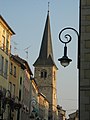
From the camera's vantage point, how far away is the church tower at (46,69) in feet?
419

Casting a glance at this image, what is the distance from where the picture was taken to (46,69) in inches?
5123

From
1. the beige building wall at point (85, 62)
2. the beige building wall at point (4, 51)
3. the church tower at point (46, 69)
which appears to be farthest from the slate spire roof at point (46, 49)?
the beige building wall at point (85, 62)

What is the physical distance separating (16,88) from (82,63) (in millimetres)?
40193

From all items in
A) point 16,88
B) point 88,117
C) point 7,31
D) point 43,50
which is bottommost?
point 88,117

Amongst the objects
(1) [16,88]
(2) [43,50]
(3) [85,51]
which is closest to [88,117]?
(3) [85,51]

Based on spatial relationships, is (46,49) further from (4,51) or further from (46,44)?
→ (4,51)

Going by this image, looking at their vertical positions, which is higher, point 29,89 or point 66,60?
point 29,89

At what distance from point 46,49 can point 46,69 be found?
6.90m

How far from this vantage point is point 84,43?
51.0 ft

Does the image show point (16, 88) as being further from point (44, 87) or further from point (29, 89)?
point (44, 87)

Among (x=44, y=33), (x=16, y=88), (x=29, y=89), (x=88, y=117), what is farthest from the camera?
(x=44, y=33)

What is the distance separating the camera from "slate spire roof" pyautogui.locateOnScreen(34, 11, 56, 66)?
127 metres

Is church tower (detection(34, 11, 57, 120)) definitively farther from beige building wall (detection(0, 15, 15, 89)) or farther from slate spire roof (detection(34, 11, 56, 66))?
beige building wall (detection(0, 15, 15, 89))

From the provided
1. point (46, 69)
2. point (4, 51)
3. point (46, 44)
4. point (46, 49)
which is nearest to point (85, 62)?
point (4, 51)
